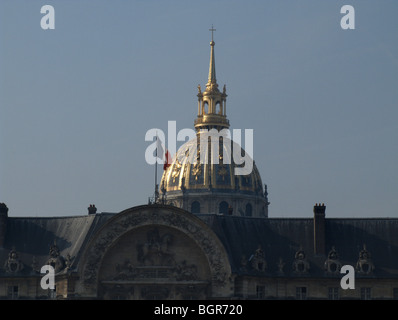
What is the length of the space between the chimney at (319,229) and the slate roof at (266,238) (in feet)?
1.27

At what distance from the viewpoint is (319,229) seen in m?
114

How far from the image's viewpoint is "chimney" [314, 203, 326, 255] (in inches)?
4451

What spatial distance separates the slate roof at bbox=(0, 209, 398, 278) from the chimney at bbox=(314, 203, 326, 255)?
387 mm

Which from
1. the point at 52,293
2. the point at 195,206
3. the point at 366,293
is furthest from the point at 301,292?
the point at 195,206

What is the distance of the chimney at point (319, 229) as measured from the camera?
11306 centimetres

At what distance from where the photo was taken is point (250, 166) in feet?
639

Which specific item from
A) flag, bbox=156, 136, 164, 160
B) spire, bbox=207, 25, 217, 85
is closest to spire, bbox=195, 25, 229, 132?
spire, bbox=207, 25, 217, 85

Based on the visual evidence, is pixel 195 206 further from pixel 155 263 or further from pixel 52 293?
pixel 52 293

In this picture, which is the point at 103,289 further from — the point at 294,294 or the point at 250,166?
the point at 250,166

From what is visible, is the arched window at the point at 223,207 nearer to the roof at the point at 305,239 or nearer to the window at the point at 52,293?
the roof at the point at 305,239

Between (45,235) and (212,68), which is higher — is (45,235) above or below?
below

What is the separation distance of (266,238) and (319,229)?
3.73 m
